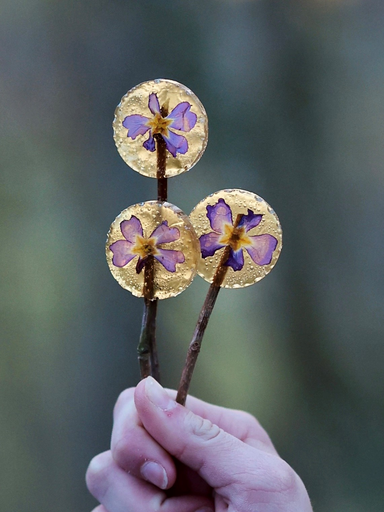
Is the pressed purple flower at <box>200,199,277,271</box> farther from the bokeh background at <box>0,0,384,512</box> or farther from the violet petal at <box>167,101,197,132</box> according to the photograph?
the bokeh background at <box>0,0,384,512</box>

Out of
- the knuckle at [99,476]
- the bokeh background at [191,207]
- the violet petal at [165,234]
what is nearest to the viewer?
the violet petal at [165,234]

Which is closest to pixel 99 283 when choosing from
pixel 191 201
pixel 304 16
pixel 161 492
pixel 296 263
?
pixel 191 201

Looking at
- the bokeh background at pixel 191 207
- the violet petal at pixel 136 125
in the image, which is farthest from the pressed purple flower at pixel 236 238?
the bokeh background at pixel 191 207

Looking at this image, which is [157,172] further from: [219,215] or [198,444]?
[198,444]

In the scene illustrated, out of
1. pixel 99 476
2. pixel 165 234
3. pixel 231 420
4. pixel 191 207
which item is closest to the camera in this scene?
pixel 165 234

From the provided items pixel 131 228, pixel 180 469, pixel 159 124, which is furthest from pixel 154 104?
pixel 180 469

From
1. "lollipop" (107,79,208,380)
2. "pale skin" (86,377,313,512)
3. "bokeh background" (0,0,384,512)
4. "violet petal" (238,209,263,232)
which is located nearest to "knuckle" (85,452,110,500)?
"pale skin" (86,377,313,512)

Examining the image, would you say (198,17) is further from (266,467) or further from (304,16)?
(266,467)

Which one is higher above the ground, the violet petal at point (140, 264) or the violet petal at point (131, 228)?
the violet petal at point (131, 228)

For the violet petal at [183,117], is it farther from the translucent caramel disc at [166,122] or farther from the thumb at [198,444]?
the thumb at [198,444]
